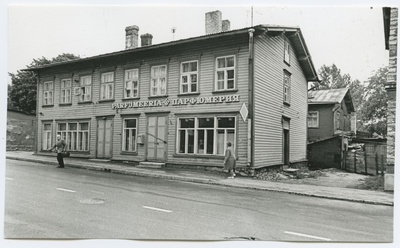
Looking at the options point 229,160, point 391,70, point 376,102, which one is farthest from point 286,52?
point 391,70

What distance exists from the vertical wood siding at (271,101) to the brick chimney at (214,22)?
1.88m

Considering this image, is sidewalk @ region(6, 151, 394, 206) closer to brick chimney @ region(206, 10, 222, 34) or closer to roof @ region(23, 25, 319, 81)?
roof @ region(23, 25, 319, 81)

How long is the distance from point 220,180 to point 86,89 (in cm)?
1030

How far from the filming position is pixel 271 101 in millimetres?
17078

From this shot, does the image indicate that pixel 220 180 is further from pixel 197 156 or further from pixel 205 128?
pixel 205 128

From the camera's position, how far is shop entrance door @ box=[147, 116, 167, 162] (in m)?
17.9

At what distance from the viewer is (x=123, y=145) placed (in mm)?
19500

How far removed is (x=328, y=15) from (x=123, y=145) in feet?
42.8

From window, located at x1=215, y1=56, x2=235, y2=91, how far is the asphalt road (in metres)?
5.56

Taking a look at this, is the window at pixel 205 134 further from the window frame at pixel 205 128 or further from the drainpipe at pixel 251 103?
the drainpipe at pixel 251 103

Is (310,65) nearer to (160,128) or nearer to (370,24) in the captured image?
(160,128)

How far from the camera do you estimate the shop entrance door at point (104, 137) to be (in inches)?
779

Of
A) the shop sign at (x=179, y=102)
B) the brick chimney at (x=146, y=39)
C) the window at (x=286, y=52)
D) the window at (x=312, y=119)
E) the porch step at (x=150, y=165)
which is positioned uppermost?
the brick chimney at (x=146, y=39)

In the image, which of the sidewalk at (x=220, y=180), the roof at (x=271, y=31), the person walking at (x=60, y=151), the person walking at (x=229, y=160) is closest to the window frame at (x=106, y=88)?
the roof at (x=271, y=31)
